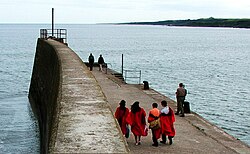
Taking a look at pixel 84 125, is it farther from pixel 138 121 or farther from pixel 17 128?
pixel 17 128

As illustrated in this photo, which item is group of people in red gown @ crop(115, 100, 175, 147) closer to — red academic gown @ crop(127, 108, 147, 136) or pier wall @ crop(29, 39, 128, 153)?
red academic gown @ crop(127, 108, 147, 136)

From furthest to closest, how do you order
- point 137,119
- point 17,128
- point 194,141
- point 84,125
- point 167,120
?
point 17,128 < point 194,141 < point 167,120 < point 137,119 < point 84,125

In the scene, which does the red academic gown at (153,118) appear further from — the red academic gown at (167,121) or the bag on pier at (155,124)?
the red academic gown at (167,121)

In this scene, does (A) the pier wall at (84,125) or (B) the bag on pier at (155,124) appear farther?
(B) the bag on pier at (155,124)

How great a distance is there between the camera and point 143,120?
1019 cm

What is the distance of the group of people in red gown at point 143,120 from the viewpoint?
33.0ft

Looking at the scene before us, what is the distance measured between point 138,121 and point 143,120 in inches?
4.6

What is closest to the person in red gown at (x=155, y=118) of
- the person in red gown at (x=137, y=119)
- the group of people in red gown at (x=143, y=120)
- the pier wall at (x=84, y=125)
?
the group of people in red gown at (x=143, y=120)

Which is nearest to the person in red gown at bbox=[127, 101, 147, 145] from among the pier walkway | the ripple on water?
the pier walkway


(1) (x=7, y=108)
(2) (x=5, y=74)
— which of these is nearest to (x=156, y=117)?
(1) (x=7, y=108)

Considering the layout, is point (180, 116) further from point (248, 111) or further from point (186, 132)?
point (248, 111)

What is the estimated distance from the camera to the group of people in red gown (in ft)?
33.0

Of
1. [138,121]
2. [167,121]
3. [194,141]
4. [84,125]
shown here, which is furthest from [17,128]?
[84,125]

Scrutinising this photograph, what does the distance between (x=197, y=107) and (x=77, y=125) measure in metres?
23.2
